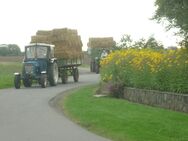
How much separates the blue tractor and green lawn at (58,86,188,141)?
1269cm

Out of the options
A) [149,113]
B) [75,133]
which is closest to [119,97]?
[149,113]

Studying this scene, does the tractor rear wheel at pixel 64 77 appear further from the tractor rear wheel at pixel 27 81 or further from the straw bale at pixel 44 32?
the tractor rear wheel at pixel 27 81

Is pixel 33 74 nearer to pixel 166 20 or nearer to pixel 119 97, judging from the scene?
pixel 166 20

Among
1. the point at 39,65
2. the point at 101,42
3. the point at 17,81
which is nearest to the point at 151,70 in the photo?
the point at 17,81

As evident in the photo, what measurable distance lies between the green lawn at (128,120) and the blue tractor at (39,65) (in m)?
12.7

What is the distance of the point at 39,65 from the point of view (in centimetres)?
3369

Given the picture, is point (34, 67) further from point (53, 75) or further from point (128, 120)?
point (128, 120)

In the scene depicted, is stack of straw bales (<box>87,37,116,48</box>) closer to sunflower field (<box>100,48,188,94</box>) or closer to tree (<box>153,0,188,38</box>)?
tree (<box>153,0,188,38</box>)

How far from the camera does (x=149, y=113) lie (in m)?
16.5

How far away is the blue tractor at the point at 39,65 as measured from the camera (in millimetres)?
32875

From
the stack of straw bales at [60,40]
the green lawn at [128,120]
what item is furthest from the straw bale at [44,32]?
the green lawn at [128,120]

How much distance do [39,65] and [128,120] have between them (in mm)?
19199

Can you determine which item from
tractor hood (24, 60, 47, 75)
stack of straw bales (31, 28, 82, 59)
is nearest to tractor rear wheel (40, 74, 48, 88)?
tractor hood (24, 60, 47, 75)

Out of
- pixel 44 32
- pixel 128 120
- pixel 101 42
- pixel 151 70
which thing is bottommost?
pixel 128 120
